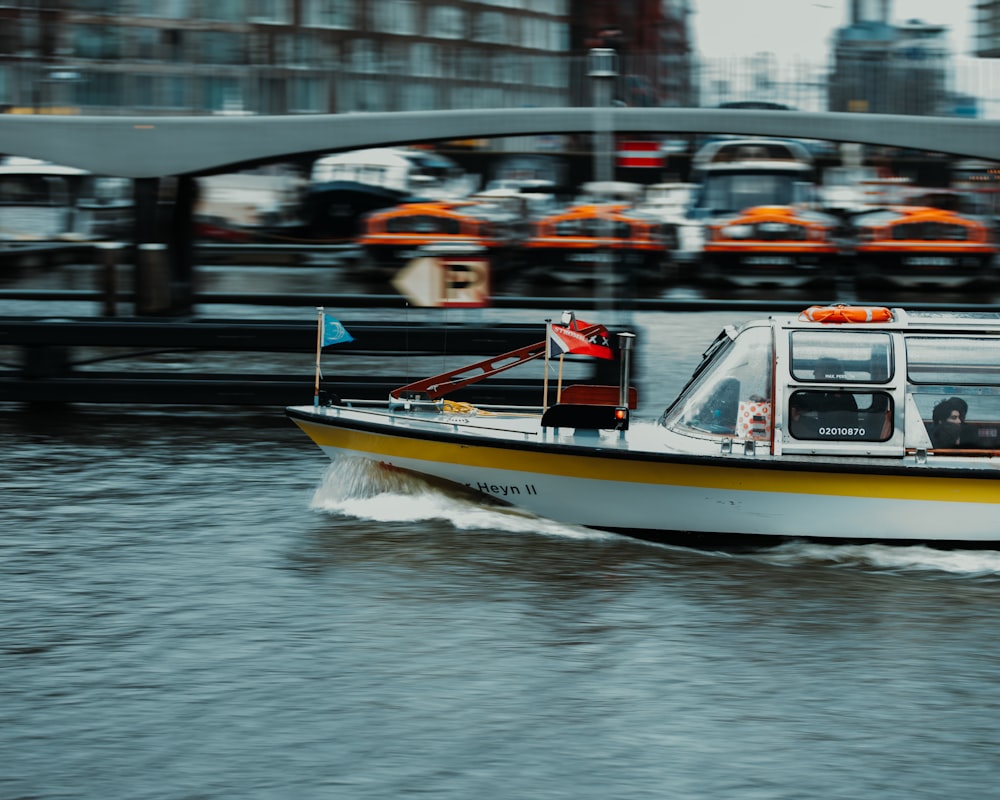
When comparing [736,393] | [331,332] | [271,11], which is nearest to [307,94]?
[271,11]

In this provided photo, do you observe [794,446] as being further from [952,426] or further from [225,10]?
[225,10]

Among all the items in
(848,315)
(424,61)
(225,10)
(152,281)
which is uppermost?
(225,10)

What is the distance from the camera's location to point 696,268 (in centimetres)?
2889

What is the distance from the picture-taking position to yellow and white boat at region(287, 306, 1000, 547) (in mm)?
10492

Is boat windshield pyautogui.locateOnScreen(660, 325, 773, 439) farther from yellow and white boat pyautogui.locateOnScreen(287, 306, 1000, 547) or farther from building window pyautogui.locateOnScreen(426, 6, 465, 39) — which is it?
building window pyautogui.locateOnScreen(426, 6, 465, 39)

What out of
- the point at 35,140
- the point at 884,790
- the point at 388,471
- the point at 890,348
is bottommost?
the point at 884,790

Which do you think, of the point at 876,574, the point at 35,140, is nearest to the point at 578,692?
the point at 876,574

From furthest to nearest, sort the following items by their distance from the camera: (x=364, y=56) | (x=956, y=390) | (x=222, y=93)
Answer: (x=364, y=56)
(x=222, y=93)
(x=956, y=390)

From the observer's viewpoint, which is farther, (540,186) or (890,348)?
(540,186)

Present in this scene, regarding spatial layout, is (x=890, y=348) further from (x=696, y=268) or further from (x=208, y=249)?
(x=208, y=249)

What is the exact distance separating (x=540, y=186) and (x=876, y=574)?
2006 centimetres

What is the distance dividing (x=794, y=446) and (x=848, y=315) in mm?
1046

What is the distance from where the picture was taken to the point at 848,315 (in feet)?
35.6

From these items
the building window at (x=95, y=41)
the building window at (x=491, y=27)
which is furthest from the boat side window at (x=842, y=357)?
the building window at (x=491, y=27)
